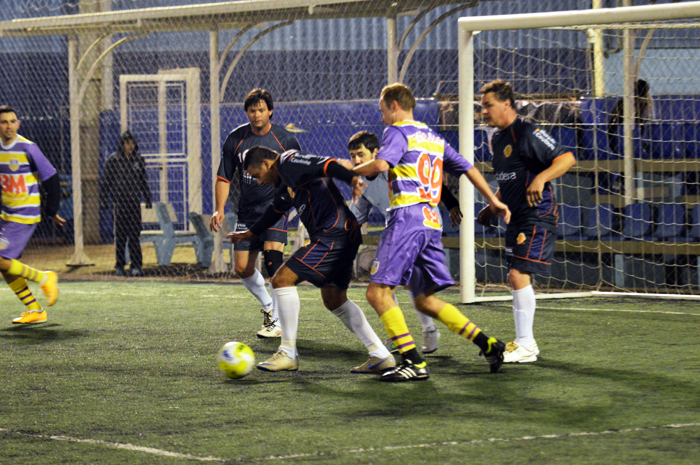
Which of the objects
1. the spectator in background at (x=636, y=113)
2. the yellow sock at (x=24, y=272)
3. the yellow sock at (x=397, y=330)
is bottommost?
the yellow sock at (x=397, y=330)

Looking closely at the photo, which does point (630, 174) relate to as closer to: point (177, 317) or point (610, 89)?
point (610, 89)

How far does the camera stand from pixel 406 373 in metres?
4.74

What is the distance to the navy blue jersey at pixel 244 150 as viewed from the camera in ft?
21.4

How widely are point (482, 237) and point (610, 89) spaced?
2.67 metres

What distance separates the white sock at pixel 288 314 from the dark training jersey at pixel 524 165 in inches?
58.0

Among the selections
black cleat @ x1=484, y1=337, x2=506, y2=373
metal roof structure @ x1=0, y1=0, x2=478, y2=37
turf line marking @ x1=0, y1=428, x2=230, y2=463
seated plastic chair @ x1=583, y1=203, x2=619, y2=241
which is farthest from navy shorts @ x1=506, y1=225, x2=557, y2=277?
metal roof structure @ x1=0, y1=0, x2=478, y2=37

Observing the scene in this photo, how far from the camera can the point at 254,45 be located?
11.7m

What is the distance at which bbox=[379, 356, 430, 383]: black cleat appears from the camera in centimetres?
474

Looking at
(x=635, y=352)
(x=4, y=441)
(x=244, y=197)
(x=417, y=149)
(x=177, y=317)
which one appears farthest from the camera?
(x=177, y=317)

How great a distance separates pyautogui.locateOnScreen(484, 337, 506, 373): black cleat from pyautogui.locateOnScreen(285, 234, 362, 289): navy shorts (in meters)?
0.93

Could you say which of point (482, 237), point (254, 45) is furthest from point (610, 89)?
point (254, 45)

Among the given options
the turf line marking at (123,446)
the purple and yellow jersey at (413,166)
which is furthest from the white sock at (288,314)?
the turf line marking at (123,446)

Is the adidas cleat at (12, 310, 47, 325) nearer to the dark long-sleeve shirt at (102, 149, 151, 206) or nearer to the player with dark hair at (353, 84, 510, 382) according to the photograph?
the player with dark hair at (353, 84, 510, 382)

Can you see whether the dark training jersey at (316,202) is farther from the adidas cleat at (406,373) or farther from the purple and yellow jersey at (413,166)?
the adidas cleat at (406,373)
